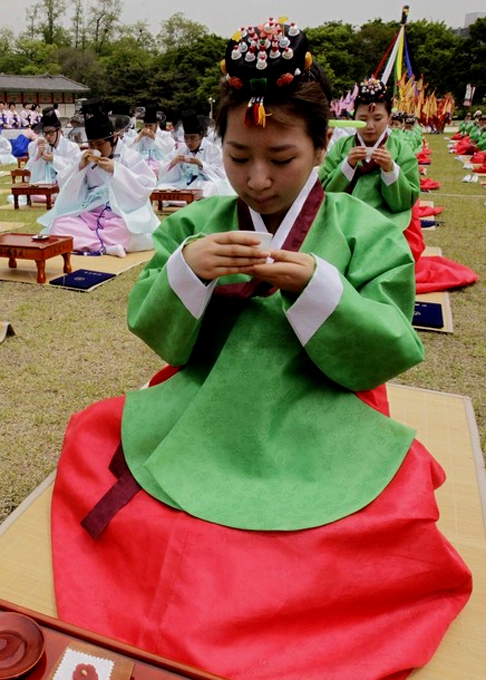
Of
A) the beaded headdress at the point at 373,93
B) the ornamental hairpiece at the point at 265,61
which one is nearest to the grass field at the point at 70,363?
the beaded headdress at the point at 373,93

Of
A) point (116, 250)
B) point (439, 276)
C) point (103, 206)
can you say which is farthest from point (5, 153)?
point (439, 276)

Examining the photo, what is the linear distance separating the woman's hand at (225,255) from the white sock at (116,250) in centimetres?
570

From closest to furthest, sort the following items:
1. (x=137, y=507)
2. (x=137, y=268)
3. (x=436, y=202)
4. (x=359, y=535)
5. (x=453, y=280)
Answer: (x=359, y=535)
(x=137, y=507)
(x=453, y=280)
(x=137, y=268)
(x=436, y=202)

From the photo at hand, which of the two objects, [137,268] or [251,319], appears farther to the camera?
[137,268]

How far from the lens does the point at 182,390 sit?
6.85 feet

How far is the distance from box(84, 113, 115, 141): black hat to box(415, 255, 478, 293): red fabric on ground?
161 inches

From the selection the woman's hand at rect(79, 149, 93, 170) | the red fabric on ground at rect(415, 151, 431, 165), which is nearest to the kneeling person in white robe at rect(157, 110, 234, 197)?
the woman's hand at rect(79, 149, 93, 170)

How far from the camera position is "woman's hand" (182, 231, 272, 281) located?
65.3 inches

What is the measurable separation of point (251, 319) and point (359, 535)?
77 centimetres

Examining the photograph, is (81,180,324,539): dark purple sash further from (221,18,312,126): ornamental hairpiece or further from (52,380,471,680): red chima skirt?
(221,18,312,126): ornamental hairpiece

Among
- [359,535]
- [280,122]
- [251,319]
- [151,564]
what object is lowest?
[151,564]

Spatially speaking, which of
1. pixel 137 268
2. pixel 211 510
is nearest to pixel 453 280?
pixel 137 268

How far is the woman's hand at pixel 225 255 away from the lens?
5.44ft

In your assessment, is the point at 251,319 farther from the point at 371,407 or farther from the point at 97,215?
the point at 97,215
